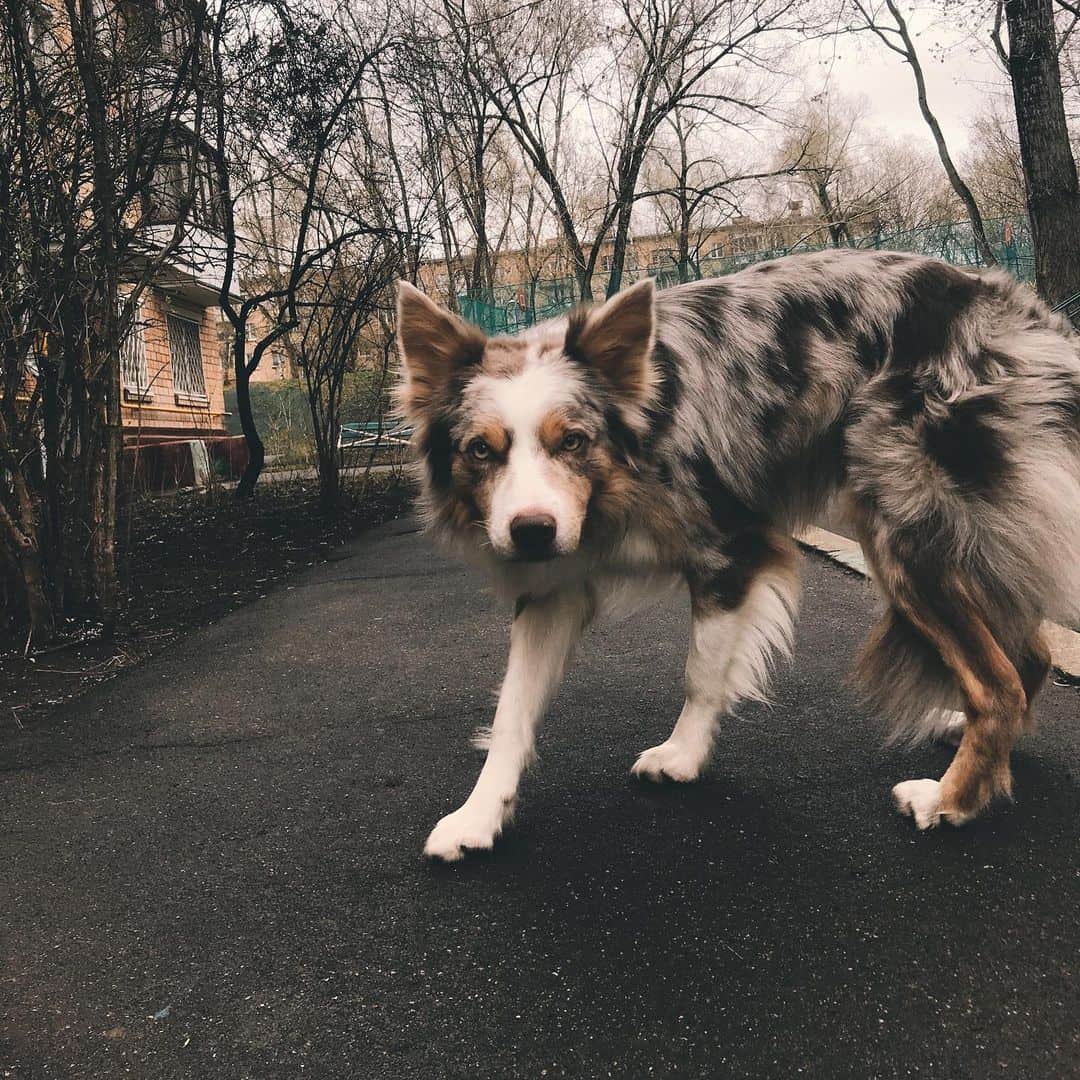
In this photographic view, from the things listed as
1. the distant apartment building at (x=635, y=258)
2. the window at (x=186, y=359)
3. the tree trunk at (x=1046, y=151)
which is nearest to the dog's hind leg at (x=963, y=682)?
the tree trunk at (x=1046, y=151)

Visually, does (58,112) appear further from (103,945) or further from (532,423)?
(103,945)

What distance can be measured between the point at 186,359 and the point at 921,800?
82.7 ft

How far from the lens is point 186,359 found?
961 inches

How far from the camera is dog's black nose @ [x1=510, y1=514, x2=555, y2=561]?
257 cm

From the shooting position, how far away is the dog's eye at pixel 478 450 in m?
2.78

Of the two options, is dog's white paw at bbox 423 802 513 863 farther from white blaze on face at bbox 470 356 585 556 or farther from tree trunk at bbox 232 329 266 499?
tree trunk at bbox 232 329 266 499

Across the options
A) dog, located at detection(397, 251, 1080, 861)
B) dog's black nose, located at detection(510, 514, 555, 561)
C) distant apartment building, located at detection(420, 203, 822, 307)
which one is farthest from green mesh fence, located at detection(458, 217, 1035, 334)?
dog's black nose, located at detection(510, 514, 555, 561)

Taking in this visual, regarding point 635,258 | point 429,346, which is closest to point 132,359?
point 429,346

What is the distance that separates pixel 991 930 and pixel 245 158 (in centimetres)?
1242

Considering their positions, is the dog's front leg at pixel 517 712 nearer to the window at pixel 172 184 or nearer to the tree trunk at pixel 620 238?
the window at pixel 172 184

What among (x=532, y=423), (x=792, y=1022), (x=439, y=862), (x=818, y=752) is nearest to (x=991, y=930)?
(x=792, y=1022)

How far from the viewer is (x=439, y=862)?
260cm

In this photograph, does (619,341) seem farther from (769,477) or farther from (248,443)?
(248,443)

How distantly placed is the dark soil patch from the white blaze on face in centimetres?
314
